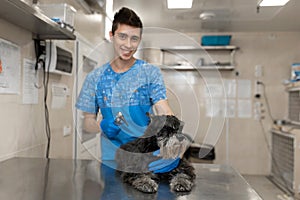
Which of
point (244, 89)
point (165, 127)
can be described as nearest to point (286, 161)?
point (244, 89)

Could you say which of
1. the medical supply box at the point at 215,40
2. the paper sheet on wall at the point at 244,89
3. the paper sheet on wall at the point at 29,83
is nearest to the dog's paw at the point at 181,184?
the paper sheet on wall at the point at 29,83

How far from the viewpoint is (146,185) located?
0.98 metres

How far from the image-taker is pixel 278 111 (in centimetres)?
438

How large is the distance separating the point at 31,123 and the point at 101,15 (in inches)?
74.2

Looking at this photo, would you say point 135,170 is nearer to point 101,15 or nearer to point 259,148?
point 101,15

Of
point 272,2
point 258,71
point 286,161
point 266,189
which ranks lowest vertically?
point 266,189

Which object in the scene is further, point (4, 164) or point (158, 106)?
point (4, 164)

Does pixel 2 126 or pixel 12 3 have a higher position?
pixel 12 3

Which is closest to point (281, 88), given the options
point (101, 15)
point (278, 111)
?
point (278, 111)

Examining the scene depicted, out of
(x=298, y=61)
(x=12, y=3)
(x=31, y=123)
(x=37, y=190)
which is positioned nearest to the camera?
(x=37, y=190)

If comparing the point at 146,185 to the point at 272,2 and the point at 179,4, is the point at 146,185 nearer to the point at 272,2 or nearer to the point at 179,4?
the point at 179,4

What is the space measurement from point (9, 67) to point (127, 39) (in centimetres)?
77

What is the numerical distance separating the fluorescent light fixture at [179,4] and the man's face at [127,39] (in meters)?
1.86

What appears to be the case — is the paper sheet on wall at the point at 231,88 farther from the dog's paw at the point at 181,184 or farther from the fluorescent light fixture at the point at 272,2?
the dog's paw at the point at 181,184
